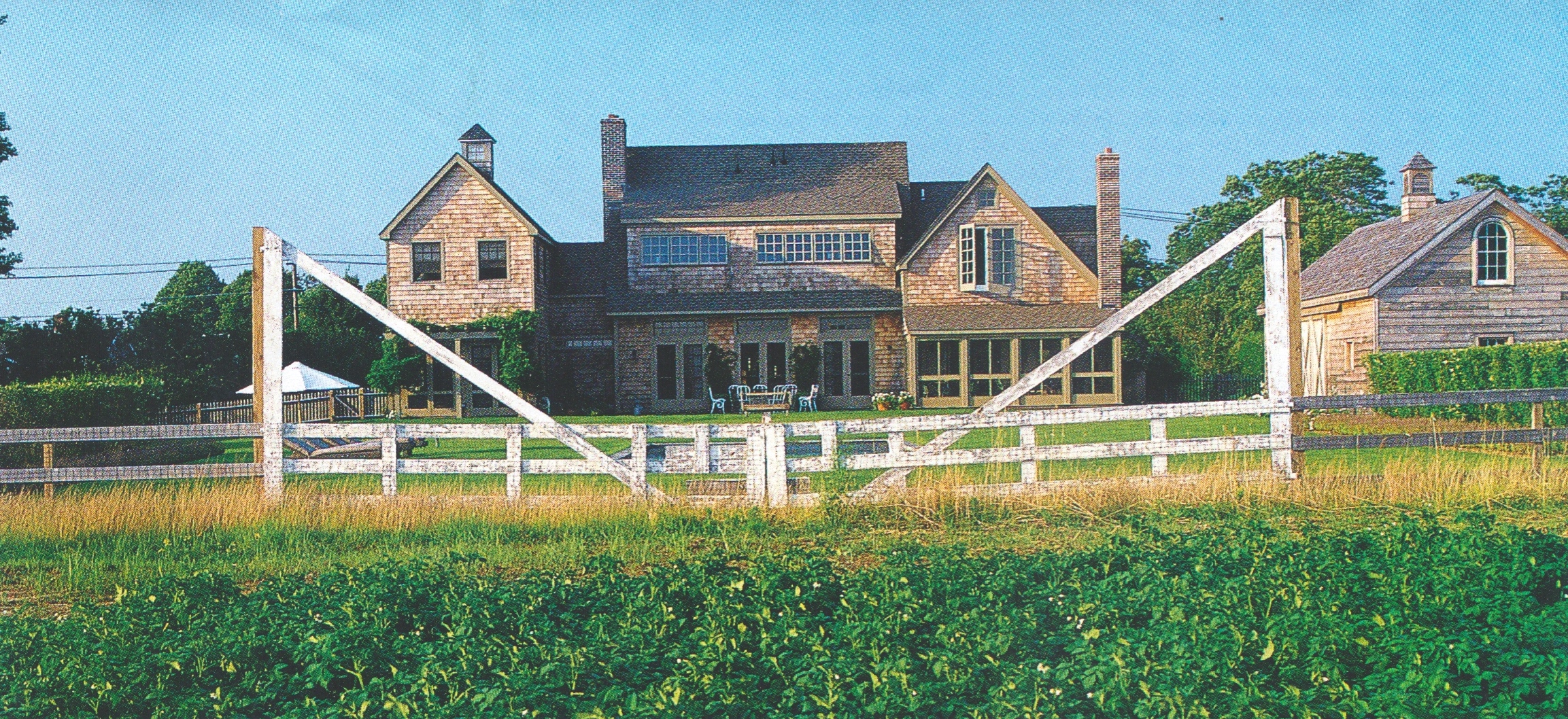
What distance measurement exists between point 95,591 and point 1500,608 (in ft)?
27.6

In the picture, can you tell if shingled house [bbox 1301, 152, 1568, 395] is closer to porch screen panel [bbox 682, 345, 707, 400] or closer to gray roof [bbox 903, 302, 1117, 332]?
gray roof [bbox 903, 302, 1117, 332]

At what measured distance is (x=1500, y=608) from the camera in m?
5.71

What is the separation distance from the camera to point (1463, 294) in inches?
1113

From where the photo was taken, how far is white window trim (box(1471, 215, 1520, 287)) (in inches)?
1110

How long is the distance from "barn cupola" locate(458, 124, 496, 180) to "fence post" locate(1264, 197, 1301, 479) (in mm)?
29067

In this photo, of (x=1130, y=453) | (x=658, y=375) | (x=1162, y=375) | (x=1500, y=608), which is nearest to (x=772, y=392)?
(x=658, y=375)

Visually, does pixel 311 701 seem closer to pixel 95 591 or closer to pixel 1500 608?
pixel 95 591

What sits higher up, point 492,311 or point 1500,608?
point 492,311

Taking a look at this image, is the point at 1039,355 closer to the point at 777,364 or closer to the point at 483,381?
the point at 777,364

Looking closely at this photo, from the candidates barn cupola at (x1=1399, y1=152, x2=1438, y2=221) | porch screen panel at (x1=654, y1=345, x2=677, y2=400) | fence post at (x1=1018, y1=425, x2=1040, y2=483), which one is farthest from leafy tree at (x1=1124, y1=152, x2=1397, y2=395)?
fence post at (x1=1018, y1=425, x2=1040, y2=483)

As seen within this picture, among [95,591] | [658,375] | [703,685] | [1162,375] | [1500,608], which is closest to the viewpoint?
[703,685]

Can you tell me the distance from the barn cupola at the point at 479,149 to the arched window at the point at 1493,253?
A: 88.4 feet

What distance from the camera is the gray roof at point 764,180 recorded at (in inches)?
1443

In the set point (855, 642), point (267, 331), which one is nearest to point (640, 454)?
point (267, 331)
